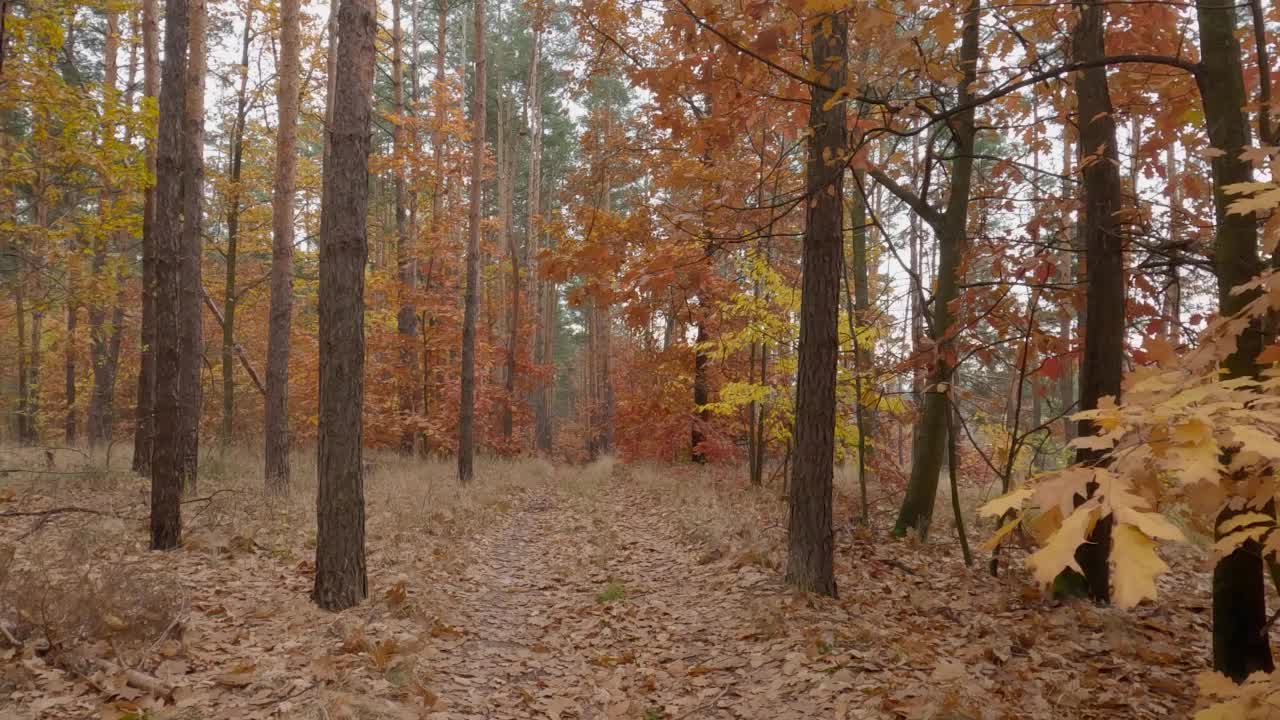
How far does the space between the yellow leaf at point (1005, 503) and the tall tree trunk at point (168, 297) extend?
7.66 metres

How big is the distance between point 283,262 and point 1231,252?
1220cm

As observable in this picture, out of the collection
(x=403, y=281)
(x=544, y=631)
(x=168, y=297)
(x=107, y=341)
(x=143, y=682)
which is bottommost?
(x=544, y=631)

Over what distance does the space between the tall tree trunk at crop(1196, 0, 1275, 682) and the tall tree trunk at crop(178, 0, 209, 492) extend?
9.77m

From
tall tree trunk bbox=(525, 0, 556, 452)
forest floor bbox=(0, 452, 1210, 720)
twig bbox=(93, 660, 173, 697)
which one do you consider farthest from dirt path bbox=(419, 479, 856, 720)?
tall tree trunk bbox=(525, 0, 556, 452)

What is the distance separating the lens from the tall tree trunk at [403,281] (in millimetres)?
18484

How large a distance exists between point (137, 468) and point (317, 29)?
1188 centimetres

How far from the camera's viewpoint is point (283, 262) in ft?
38.5

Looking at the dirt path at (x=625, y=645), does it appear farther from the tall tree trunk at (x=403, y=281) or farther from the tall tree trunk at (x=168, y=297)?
the tall tree trunk at (x=403, y=281)

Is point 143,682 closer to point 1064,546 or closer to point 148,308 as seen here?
point 1064,546

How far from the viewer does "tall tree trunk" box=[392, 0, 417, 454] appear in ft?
60.6

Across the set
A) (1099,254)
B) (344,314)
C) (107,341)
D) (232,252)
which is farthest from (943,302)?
(107,341)

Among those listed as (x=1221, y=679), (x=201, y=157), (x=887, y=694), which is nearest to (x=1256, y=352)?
(x=1221, y=679)

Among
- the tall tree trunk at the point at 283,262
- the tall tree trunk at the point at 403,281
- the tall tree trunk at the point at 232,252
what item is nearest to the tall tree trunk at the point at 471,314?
the tall tree trunk at the point at 403,281

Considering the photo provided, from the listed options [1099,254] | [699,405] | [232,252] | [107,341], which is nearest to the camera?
[1099,254]
